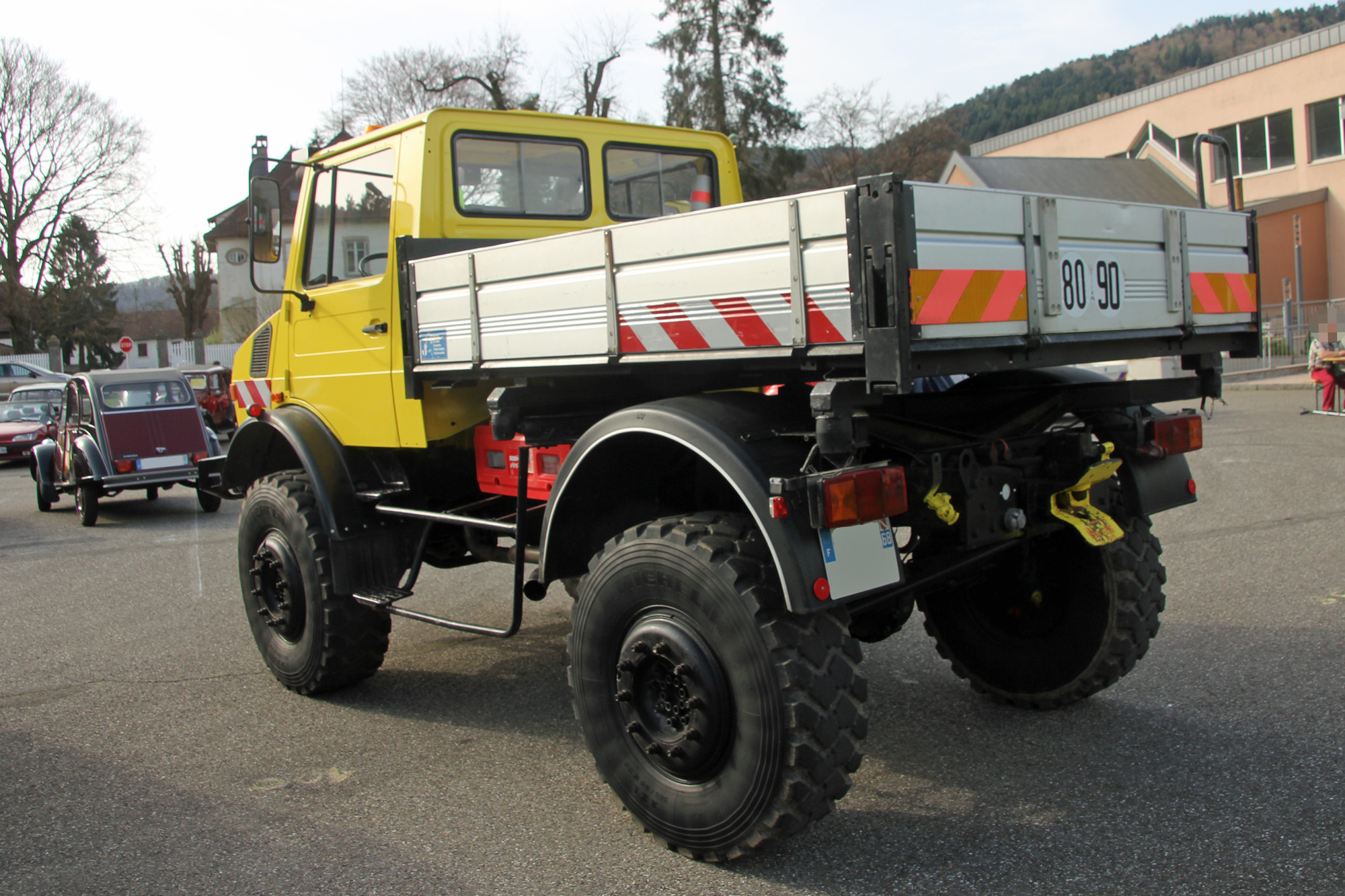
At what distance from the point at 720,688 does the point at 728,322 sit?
1.10m

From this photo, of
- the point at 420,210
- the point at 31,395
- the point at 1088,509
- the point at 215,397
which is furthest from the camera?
the point at 215,397

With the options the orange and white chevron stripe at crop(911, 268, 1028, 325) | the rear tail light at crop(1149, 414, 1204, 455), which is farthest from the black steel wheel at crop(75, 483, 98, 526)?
the orange and white chevron stripe at crop(911, 268, 1028, 325)

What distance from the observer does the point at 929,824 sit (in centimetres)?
347

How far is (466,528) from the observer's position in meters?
4.72

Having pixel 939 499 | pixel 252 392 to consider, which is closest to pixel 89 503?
pixel 252 392

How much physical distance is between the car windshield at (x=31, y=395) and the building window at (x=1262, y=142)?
34.7 metres

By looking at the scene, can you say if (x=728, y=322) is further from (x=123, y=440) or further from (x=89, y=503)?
(x=123, y=440)

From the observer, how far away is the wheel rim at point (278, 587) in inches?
204

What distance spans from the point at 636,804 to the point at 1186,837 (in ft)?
5.58

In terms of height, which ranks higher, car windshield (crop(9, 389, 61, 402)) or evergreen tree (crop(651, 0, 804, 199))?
evergreen tree (crop(651, 0, 804, 199))

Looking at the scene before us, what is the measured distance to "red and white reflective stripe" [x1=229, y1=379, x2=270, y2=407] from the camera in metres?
5.75

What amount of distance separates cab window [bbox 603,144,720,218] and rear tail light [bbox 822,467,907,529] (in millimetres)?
2733

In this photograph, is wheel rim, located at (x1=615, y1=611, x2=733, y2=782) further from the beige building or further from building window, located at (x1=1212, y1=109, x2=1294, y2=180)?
building window, located at (x1=1212, y1=109, x2=1294, y2=180)

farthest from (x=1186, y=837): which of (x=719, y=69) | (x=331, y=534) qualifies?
(x=719, y=69)
